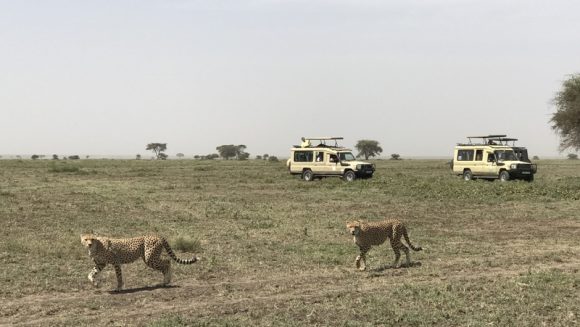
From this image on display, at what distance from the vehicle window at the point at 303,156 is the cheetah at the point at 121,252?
26926mm

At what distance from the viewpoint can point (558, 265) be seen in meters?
9.57

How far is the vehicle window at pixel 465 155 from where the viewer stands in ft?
110

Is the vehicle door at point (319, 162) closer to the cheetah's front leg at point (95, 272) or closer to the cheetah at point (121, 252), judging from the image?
the cheetah at point (121, 252)

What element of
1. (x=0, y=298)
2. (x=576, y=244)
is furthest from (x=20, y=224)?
(x=576, y=244)

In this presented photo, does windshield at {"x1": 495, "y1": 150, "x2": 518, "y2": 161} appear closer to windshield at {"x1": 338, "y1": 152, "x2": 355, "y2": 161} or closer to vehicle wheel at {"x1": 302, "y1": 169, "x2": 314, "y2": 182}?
windshield at {"x1": 338, "y1": 152, "x2": 355, "y2": 161}

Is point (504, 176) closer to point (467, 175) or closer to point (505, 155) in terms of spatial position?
point (505, 155)

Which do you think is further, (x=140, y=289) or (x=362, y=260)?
(x=362, y=260)

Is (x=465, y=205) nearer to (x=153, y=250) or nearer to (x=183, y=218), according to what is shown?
(x=183, y=218)

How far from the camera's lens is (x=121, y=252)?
782 cm

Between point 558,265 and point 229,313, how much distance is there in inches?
238

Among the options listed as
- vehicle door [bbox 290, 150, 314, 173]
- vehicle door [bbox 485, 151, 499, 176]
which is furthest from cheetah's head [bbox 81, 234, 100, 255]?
vehicle door [bbox 485, 151, 499, 176]

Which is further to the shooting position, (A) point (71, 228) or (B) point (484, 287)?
(A) point (71, 228)

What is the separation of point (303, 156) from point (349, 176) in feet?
12.0

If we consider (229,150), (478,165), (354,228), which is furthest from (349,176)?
(229,150)
